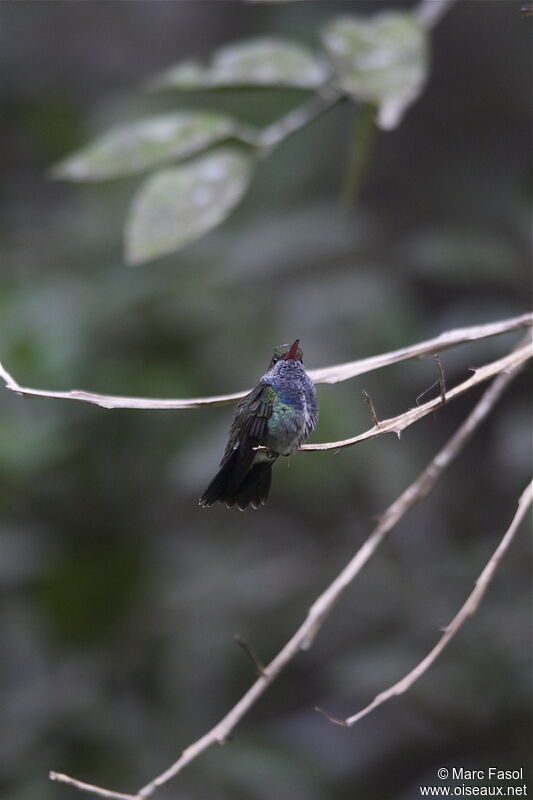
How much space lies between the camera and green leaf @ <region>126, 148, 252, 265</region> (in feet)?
5.28

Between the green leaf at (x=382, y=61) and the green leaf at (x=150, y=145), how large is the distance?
0.24 m

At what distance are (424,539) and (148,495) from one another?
99cm

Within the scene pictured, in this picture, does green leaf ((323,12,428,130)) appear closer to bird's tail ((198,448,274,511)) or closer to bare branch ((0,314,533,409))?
bare branch ((0,314,533,409))

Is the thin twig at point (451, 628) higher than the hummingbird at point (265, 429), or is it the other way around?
the hummingbird at point (265, 429)

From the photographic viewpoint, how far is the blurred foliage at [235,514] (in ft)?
8.89

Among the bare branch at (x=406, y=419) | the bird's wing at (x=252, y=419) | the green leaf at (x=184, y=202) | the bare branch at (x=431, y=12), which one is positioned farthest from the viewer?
the bare branch at (x=431, y=12)

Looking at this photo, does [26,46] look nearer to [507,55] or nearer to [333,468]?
[507,55]

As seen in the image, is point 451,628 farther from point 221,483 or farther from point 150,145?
point 150,145

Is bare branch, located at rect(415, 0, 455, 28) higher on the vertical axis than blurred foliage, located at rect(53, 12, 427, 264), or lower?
higher

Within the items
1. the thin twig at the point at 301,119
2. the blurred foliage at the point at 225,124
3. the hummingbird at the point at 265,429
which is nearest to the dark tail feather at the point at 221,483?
the hummingbird at the point at 265,429

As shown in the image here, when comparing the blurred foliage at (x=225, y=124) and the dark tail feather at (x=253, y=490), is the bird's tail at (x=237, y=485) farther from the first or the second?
the blurred foliage at (x=225, y=124)

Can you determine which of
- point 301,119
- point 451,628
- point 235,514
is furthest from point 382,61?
point 235,514

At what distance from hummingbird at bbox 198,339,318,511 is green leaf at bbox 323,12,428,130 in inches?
20.4

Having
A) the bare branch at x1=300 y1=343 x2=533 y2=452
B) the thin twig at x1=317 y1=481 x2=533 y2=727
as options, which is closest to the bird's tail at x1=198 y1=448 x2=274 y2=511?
the bare branch at x1=300 y1=343 x2=533 y2=452
